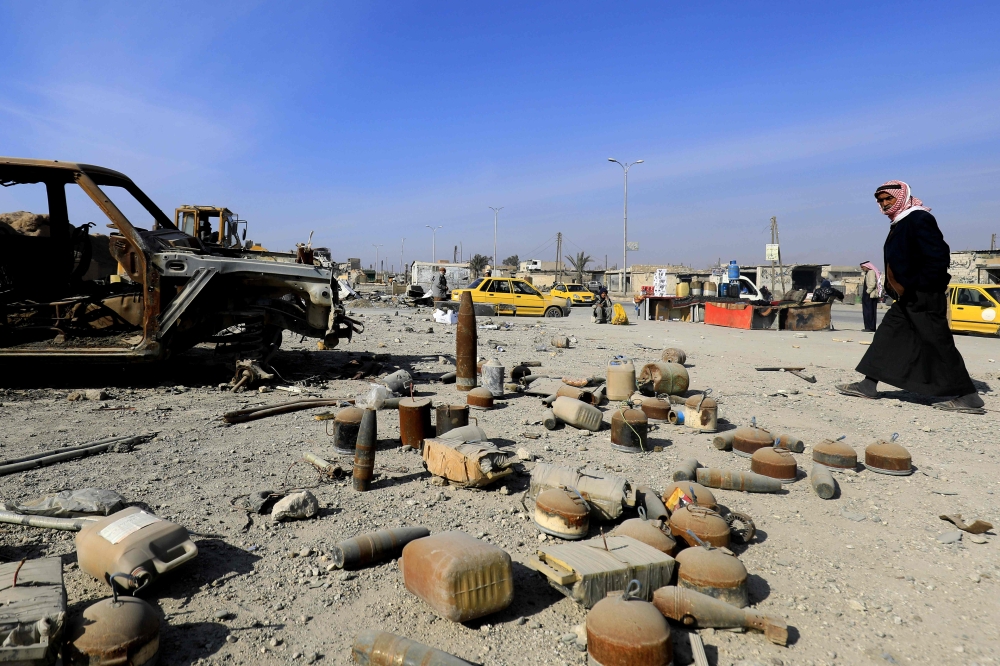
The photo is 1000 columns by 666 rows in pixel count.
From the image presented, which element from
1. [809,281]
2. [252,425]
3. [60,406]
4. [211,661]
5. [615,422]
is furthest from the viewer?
[809,281]

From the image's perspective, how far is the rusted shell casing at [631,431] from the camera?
4.57 m

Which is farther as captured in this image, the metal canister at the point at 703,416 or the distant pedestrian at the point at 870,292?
the distant pedestrian at the point at 870,292

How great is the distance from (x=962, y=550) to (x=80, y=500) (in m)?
4.67

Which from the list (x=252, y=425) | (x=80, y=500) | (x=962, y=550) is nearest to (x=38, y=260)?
(x=252, y=425)

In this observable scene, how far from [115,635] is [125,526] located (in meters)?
0.71

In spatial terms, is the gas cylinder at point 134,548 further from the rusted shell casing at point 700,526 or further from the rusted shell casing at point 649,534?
the rusted shell casing at point 700,526

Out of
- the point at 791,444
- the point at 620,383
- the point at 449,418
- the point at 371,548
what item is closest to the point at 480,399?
the point at 449,418

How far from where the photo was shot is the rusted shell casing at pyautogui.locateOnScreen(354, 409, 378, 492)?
359cm

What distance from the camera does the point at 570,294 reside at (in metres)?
29.7

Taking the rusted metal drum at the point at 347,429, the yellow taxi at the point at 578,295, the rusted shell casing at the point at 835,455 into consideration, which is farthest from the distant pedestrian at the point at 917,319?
the yellow taxi at the point at 578,295

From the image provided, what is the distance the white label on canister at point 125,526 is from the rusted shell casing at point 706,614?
226 cm

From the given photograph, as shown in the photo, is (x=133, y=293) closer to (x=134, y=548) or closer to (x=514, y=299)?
(x=134, y=548)

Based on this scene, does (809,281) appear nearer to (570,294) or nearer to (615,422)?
(570,294)

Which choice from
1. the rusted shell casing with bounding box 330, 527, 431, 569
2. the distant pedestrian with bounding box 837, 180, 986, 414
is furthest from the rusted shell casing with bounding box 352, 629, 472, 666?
the distant pedestrian with bounding box 837, 180, 986, 414
